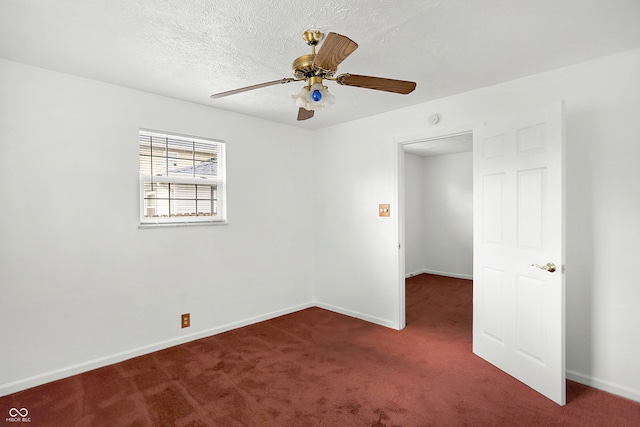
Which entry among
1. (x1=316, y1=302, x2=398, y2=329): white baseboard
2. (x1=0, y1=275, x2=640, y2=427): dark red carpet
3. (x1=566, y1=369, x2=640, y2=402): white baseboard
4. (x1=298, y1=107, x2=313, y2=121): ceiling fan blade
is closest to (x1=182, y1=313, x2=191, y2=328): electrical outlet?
(x1=0, y1=275, x2=640, y2=427): dark red carpet

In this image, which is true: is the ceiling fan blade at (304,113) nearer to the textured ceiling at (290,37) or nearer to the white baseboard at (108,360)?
the textured ceiling at (290,37)

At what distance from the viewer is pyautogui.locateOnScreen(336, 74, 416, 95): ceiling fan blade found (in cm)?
185

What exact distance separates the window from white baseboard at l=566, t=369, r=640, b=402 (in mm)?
3461

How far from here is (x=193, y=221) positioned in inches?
134

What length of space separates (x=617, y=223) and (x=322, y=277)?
10.2ft

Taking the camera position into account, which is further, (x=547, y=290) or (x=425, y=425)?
(x=547, y=290)

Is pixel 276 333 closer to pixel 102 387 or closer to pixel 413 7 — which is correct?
pixel 102 387

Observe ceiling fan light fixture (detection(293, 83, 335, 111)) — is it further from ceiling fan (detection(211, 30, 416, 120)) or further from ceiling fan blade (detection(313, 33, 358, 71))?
ceiling fan blade (detection(313, 33, 358, 71))

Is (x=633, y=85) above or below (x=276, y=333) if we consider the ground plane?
above

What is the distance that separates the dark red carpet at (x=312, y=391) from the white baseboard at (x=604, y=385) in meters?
0.06

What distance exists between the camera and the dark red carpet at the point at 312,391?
6.88 feet

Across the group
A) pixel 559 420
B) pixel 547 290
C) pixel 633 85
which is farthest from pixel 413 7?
pixel 559 420

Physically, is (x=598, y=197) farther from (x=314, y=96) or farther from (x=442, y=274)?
(x=442, y=274)

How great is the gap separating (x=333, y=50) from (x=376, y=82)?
1.35 ft
